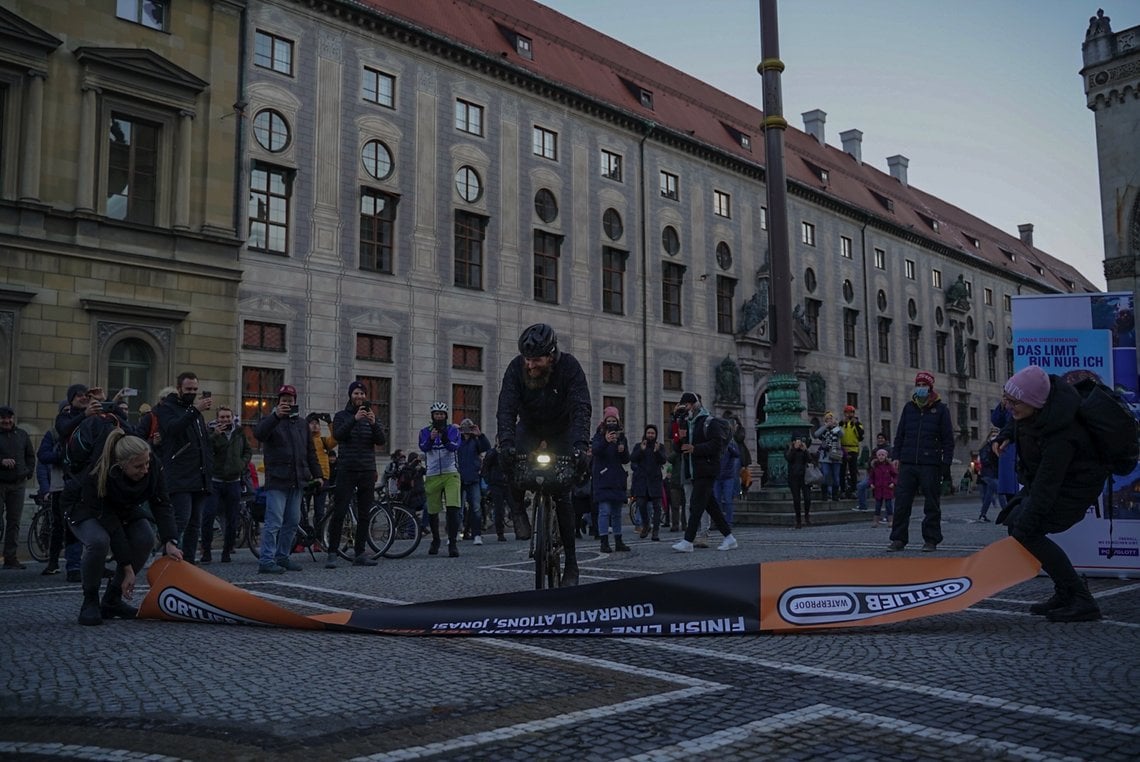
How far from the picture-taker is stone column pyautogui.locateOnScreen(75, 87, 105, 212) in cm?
2177

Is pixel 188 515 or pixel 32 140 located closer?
pixel 188 515

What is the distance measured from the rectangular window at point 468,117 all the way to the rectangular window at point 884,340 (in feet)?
93.2

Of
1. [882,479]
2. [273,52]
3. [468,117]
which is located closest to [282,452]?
[882,479]

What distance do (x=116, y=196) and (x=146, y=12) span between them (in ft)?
15.3

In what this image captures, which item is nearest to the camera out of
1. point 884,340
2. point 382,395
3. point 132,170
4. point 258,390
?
point 132,170

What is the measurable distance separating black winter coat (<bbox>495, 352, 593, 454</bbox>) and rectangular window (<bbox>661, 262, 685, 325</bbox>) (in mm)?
30531

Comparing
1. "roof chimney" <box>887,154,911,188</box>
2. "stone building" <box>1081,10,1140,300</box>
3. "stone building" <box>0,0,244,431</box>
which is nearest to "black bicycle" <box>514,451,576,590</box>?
"stone building" <box>0,0,244,431</box>

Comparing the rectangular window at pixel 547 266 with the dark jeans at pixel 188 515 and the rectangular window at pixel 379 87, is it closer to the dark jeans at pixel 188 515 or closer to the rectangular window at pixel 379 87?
the rectangular window at pixel 379 87

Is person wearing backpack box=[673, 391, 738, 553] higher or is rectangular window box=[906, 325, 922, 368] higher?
rectangular window box=[906, 325, 922, 368]

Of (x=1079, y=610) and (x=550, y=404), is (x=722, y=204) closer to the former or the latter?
(x=550, y=404)

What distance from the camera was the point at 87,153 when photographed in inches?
864

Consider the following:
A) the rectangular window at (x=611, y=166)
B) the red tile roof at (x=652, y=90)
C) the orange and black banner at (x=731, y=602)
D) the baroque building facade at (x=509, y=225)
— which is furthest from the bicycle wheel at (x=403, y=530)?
the rectangular window at (x=611, y=166)

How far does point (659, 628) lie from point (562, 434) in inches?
67.9

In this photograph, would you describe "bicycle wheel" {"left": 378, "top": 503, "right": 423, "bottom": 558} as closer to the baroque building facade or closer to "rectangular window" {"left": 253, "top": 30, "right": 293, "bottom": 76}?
the baroque building facade
